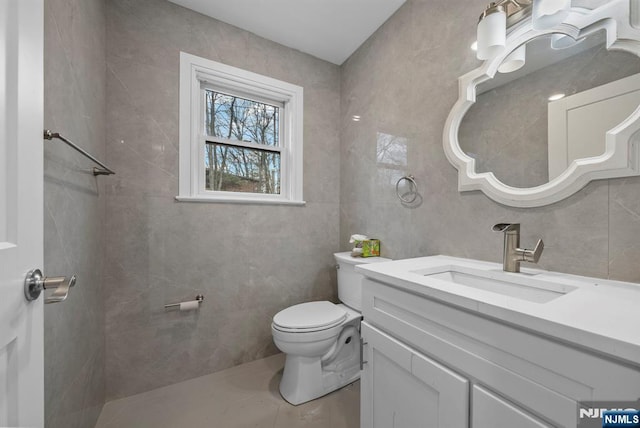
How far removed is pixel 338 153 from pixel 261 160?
2.23 feet

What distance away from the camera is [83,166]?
1113mm

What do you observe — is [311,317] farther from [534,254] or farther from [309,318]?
[534,254]

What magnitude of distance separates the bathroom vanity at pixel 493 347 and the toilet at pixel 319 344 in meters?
0.47

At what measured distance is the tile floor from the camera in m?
1.29

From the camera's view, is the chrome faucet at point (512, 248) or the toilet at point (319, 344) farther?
the toilet at point (319, 344)

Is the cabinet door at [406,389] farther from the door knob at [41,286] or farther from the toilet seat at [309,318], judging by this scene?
the door knob at [41,286]

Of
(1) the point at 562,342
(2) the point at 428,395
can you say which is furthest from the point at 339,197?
(1) the point at 562,342

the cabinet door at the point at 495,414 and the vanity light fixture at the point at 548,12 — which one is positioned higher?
the vanity light fixture at the point at 548,12

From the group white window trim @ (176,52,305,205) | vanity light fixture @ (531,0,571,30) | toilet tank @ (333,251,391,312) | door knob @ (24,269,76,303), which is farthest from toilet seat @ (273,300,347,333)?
vanity light fixture @ (531,0,571,30)

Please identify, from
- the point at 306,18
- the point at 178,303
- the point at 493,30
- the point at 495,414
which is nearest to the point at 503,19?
the point at 493,30

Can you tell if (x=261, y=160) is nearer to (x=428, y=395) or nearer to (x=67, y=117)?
(x=67, y=117)

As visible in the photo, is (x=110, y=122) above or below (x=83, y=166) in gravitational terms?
above

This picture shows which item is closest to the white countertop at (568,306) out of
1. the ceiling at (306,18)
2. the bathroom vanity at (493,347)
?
the bathroom vanity at (493,347)

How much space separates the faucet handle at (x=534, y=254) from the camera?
862mm
